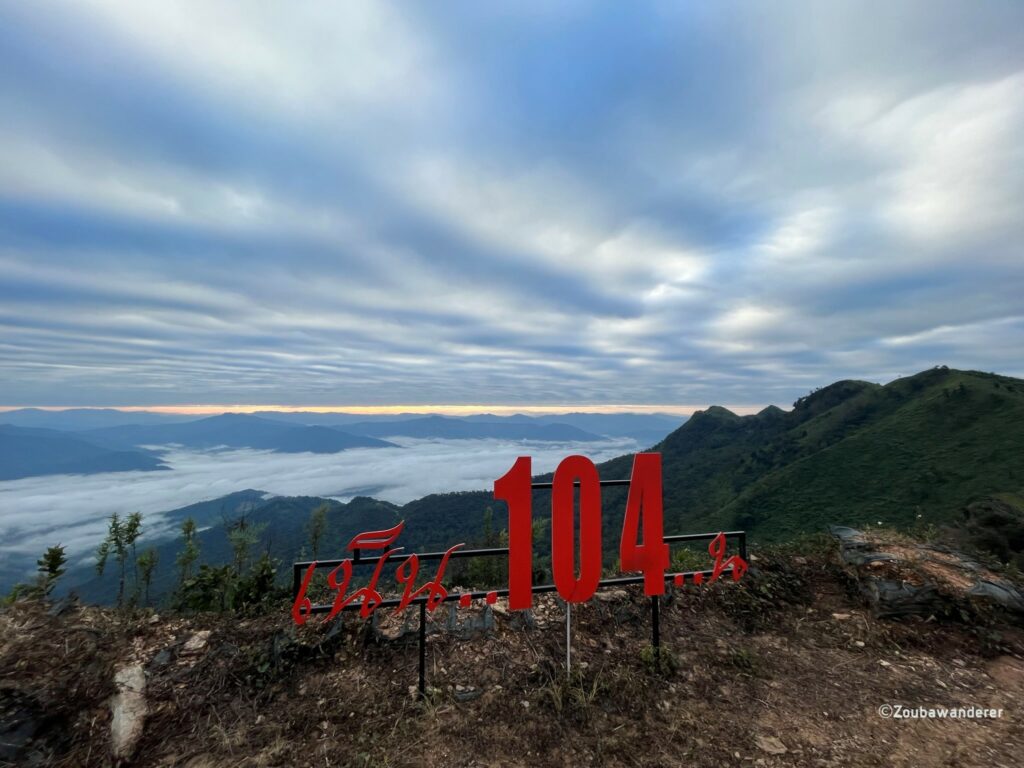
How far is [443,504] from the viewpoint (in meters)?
108

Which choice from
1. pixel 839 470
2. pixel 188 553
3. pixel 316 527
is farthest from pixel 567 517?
pixel 839 470

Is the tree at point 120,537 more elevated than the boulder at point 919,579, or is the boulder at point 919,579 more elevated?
the boulder at point 919,579

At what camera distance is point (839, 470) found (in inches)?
2383

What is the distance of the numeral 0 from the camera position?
274 inches

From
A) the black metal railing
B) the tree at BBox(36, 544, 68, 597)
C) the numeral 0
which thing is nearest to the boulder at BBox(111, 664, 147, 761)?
the black metal railing

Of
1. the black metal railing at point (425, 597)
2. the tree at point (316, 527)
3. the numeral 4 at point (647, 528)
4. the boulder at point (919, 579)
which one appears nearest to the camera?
the black metal railing at point (425, 597)

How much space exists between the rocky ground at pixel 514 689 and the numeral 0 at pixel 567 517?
4.63 ft

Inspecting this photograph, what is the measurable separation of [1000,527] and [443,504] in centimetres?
10301

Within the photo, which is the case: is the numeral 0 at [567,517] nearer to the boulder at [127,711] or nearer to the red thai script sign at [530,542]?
the red thai script sign at [530,542]

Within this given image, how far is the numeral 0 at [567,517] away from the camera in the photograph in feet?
22.8

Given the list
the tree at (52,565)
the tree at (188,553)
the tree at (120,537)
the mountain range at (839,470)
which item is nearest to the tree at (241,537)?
the tree at (188,553)

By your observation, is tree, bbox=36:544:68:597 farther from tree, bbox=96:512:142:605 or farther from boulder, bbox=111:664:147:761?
tree, bbox=96:512:142:605

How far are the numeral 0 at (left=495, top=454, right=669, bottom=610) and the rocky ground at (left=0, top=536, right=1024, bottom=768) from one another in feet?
4.63

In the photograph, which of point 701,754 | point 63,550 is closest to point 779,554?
point 701,754
